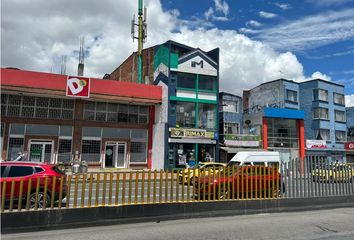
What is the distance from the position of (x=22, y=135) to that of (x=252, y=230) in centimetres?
2270

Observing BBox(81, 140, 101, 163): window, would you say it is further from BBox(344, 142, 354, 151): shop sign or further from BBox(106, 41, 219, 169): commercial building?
BBox(344, 142, 354, 151): shop sign

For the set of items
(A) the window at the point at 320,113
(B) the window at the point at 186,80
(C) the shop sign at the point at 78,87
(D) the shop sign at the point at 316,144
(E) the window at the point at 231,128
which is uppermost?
(B) the window at the point at 186,80

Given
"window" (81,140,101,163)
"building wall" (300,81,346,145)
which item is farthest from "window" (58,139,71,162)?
"building wall" (300,81,346,145)

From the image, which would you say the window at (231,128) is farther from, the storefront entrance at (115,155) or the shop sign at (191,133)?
the storefront entrance at (115,155)

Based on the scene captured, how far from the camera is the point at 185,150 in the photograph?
1190 inches

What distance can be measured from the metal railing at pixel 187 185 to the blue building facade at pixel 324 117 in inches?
1294

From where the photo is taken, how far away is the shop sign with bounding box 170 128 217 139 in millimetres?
29406

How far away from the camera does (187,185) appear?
9.45m

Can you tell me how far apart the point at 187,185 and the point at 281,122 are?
1257 inches

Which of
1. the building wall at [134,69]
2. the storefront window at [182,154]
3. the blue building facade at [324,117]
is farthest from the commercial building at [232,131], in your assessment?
the blue building facade at [324,117]

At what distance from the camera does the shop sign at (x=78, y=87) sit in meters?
26.2

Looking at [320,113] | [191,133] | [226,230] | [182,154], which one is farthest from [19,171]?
[320,113]

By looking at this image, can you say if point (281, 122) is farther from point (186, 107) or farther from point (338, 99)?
point (186, 107)

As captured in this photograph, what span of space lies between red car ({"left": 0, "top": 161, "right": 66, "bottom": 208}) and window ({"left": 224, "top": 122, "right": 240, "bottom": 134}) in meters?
26.5
